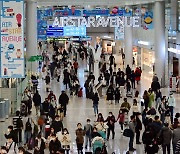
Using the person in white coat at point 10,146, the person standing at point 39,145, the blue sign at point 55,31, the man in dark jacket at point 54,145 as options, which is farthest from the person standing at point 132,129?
the blue sign at point 55,31

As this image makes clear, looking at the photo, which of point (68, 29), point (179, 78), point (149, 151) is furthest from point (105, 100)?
point (68, 29)

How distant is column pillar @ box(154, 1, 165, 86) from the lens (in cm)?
3575

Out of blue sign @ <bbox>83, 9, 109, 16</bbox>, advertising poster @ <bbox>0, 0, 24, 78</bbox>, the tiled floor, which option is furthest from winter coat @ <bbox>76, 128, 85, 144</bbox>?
blue sign @ <bbox>83, 9, 109, 16</bbox>

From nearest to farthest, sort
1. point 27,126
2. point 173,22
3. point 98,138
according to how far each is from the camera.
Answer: point 98,138
point 27,126
point 173,22

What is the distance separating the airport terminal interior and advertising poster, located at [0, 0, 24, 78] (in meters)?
0.03

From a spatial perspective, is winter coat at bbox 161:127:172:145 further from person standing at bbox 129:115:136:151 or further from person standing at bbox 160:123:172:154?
person standing at bbox 129:115:136:151

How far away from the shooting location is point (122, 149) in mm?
18578

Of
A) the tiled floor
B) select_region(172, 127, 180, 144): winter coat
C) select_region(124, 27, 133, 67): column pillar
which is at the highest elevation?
select_region(124, 27, 133, 67): column pillar

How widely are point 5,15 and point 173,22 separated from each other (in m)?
19.9

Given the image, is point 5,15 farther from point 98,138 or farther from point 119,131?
point 119,131

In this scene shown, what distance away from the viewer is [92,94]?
2923cm

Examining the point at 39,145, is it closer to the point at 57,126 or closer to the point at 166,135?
the point at 57,126

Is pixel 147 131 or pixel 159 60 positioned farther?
pixel 159 60

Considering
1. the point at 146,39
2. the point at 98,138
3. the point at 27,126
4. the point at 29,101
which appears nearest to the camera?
the point at 98,138
